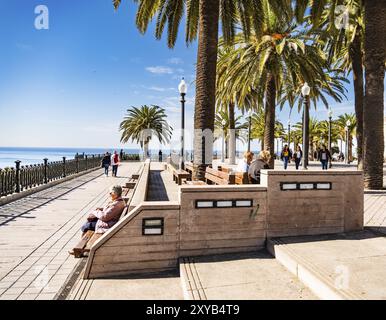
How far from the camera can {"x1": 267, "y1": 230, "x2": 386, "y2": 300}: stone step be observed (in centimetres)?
371

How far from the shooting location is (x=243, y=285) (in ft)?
13.9

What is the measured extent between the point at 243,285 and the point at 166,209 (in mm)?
1840

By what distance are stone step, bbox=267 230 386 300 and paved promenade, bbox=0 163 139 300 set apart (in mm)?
3621

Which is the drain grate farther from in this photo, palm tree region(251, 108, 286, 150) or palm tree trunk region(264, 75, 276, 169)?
palm tree region(251, 108, 286, 150)

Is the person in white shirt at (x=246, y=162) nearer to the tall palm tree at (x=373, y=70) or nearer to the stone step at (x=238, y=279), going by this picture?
the stone step at (x=238, y=279)

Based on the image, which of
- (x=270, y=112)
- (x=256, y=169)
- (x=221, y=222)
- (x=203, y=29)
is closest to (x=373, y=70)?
(x=270, y=112)

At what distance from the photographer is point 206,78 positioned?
9742mm

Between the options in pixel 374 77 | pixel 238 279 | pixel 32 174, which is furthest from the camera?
pixel 32 174

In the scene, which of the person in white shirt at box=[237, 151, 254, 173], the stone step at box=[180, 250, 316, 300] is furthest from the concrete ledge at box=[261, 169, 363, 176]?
the person in white shirt at box=[237, 151, 254, 173]

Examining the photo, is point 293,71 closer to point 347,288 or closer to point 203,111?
point 203,111

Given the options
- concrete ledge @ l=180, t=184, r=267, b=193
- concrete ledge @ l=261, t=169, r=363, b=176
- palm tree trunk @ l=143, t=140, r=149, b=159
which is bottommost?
concrete ledge @ l=180, t=184, r=267, b=193

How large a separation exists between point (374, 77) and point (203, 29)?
7.67m

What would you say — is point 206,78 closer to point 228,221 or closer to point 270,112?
point 228,221

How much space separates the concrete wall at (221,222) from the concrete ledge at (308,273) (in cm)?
43
